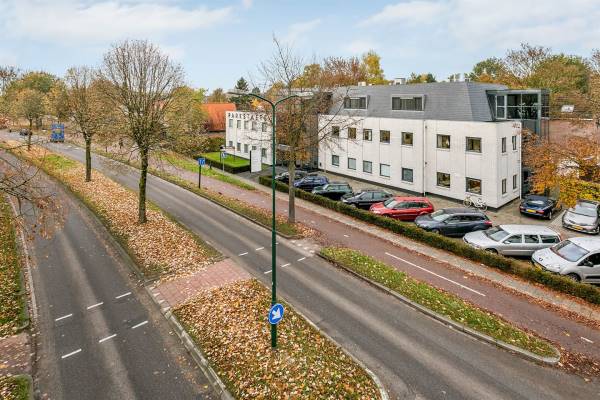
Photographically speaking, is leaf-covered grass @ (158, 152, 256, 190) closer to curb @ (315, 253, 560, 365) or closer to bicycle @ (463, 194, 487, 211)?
bicycle @ (463, 194, 487, 211)

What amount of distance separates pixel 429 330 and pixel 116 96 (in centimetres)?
2350

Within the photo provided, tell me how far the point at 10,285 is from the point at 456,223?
24.9m

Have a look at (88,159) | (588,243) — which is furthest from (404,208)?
(88,159)

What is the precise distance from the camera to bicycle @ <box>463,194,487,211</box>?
107ft

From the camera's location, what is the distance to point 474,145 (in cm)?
3278

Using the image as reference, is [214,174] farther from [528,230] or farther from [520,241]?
[528,230]

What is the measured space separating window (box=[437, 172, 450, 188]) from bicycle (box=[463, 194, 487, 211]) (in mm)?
2197

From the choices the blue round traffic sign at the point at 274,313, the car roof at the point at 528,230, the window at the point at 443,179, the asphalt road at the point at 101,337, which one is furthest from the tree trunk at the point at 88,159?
the car roof at the point at 528,230

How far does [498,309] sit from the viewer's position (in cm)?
1714

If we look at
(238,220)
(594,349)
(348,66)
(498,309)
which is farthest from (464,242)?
(348,66)

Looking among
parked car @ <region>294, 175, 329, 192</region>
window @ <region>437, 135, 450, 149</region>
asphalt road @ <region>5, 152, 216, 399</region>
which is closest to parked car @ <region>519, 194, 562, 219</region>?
window @ <region>437, 135, 450, 149</region>

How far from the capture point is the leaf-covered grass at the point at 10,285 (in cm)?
1510

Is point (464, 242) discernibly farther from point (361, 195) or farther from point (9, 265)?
point (9, 265)

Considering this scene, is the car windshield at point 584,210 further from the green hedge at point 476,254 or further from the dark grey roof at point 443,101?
the green hedge at point 476,254
